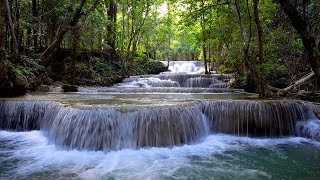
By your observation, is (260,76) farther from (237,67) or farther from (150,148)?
(150,148)

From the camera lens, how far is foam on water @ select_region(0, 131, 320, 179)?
5062 millimetres

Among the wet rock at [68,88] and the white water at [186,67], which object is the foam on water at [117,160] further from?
the white water at [186,67]

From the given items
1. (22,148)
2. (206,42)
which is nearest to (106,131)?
(22,148)

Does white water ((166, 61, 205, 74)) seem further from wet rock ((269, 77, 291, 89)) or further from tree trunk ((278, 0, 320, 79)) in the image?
tree trunk ((278, 0, 320, 79))

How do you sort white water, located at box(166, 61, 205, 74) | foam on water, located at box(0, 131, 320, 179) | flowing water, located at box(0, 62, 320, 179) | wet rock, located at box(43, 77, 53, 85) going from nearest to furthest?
foam on water, located at box(0, 131, 320, 179), flowing water, located at box(0, 62, 320, 179), wet rock, located at box(43, 77, 53, 85), white water, located at box(166, 61, 205, 74)

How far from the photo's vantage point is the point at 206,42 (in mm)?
16047

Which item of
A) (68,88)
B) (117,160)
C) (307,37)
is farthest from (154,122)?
(68,88)

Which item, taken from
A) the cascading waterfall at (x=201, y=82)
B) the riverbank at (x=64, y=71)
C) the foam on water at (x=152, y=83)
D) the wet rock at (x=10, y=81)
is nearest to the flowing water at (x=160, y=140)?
the wet rock at (x=10, y=81)

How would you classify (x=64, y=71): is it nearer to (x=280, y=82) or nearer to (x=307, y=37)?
(x=280, y=82)

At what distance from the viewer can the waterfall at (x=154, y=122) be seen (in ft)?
20.7

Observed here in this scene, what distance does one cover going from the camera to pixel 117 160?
5707 mm

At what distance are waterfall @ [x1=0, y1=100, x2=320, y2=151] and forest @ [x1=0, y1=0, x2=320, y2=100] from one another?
5.27 ft

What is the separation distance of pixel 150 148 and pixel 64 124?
2.07 meters

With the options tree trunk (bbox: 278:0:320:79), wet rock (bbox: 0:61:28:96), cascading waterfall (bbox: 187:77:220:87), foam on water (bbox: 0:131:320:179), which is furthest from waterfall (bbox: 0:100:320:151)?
cascading waterfall (bbox: 187:77:220:87)
